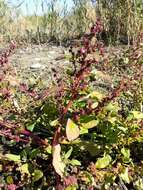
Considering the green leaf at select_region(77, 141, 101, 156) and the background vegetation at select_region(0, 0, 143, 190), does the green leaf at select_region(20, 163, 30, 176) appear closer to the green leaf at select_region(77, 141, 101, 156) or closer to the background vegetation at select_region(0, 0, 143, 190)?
the background vegetation at select_region(0, 0, 143, 190)

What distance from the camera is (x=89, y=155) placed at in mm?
2734

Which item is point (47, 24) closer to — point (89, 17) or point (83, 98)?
point (89, 17)

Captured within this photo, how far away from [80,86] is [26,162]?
55 centimetres

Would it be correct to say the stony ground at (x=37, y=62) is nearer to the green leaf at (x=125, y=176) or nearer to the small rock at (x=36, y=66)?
the small rock at (x=36, y=66)

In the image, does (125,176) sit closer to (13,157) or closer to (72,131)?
(72,131)

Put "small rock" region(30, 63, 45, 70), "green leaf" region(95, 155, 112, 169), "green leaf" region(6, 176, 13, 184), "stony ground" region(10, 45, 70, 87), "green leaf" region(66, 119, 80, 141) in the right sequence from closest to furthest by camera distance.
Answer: "green leaf" region(66, 119, 80, 141) → "green leaf" region(6, 176, 13, 184) → "green leaf" region(95, 155, 112, 169) → "stony ground" region(10, 45, 70, 87) → "small rock" region(30, 63, 45, 70)

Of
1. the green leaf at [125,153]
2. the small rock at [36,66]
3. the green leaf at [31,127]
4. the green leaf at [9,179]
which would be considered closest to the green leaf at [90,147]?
the green leaf at [125,153]

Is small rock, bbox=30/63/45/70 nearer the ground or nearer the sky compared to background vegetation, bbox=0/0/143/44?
nearer the ground

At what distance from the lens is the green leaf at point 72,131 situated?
2.30 m

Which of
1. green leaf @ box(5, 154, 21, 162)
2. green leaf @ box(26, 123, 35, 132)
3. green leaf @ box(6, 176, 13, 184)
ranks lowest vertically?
green leaf @ box(6, 176, 13, 184)

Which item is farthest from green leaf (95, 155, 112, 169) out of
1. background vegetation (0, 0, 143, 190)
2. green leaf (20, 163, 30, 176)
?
green leaf (20, 163, 30, 176)

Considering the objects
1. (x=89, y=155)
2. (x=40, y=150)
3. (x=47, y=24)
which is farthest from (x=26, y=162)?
(x=47, y=24)

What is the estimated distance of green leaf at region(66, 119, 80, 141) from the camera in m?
2.30

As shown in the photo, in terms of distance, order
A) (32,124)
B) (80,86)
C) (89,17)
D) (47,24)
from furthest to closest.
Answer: (47,24) → (89,17) → (32,124) → (80,86)
